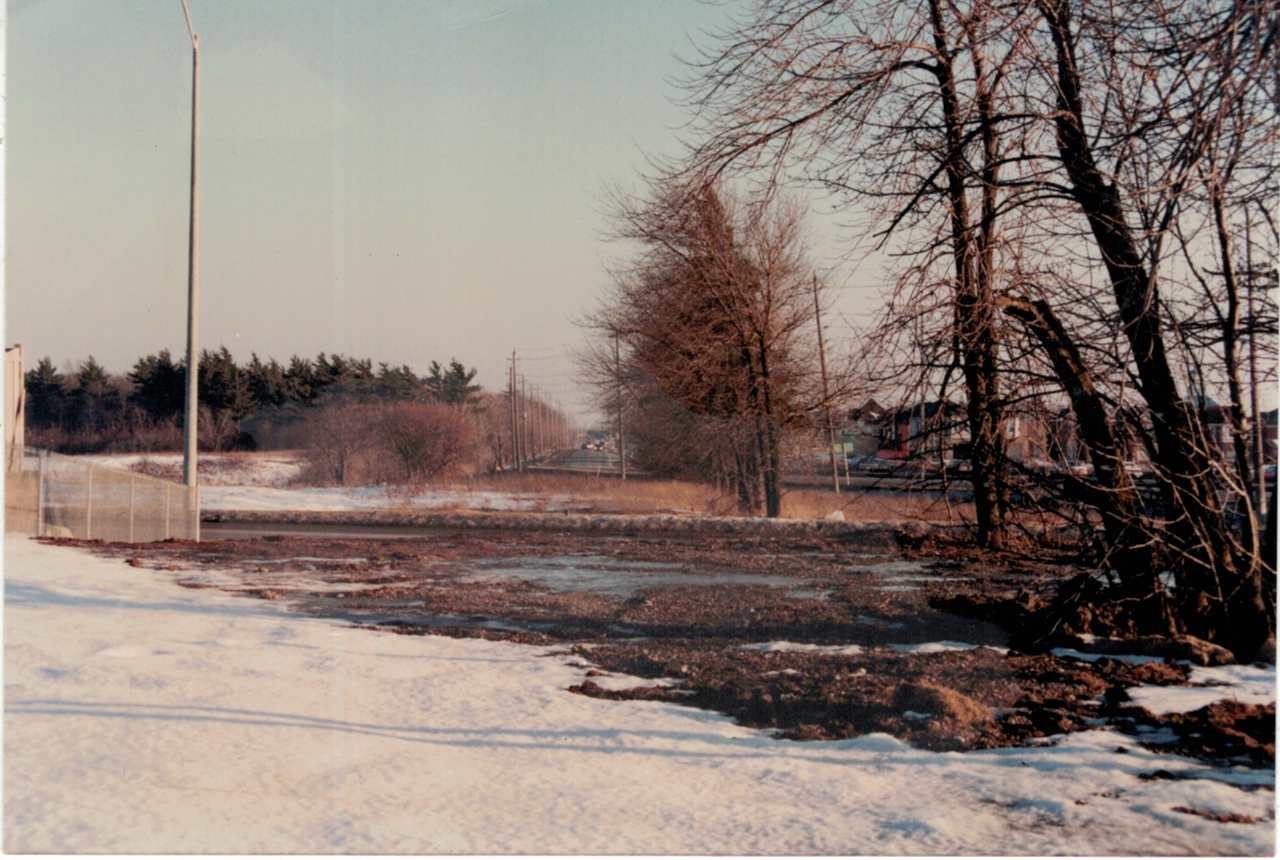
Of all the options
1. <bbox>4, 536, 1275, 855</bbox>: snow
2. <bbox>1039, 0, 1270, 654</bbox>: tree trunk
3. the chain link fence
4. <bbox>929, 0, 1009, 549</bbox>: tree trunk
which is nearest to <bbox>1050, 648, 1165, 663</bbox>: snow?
<bbox>1039, 0, 1270, 654</bbox>: tree trunk

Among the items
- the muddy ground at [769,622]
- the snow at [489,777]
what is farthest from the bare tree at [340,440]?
the snow at [489,777]

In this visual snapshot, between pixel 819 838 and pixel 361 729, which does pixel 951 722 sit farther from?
pixel 361 729

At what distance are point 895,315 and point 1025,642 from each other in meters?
2.12

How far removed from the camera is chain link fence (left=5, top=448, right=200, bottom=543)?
35.9 feet

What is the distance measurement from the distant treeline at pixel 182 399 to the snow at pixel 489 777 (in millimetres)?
9630

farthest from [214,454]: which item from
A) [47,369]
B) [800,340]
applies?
[800,340]

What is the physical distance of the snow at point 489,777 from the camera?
2855 millimetres

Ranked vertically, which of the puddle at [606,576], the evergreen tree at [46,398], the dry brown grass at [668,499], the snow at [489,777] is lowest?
the snow at [489,777]

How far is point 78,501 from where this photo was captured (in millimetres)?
11211

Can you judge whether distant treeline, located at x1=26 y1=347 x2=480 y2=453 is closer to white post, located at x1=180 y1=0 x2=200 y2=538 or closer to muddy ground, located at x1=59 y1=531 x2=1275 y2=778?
white post, located at x1=180 y1=0 x2=200 y2=538

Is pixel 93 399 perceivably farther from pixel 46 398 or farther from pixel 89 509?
pixel 89 509

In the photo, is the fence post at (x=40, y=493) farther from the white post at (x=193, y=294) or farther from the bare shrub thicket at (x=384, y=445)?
the bare shrub thicket at (x=384, y=445)

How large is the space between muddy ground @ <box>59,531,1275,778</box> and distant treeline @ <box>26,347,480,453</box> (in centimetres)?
530

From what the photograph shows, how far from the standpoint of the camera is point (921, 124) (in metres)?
5.92
